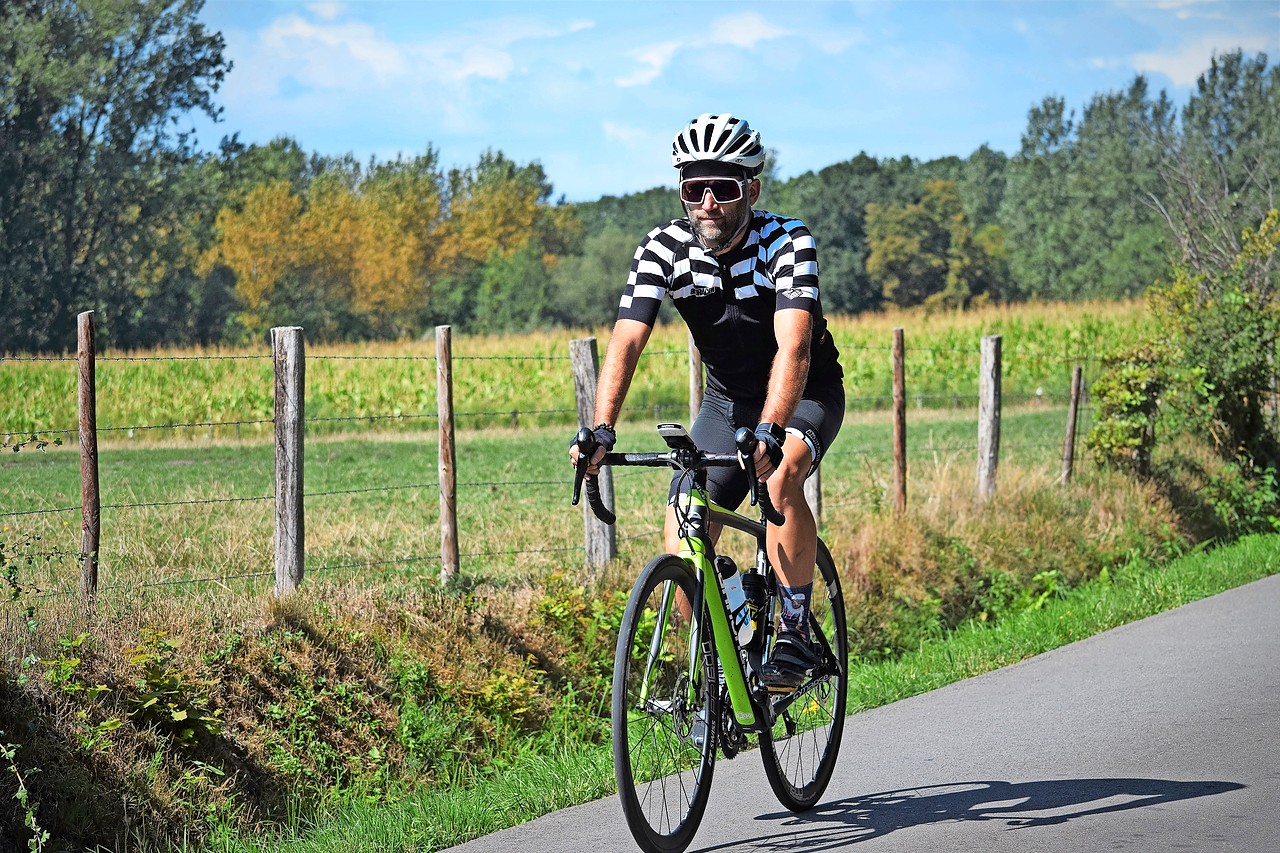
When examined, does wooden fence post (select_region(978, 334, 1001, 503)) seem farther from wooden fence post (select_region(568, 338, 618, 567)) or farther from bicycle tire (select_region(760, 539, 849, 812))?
bicycle tire (select_region(760, 539, 849, 812))

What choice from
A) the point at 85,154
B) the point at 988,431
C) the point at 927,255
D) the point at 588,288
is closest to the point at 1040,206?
the point at 927,255

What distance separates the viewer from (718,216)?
17.4ft

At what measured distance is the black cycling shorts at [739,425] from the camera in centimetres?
550

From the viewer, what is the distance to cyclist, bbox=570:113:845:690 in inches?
205

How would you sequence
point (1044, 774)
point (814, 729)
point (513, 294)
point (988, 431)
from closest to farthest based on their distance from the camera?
point (814, 729), point (1044, 774), point (988, 431), point (513, 294)

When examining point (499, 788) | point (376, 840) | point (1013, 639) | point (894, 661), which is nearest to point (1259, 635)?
point (1013, 639)

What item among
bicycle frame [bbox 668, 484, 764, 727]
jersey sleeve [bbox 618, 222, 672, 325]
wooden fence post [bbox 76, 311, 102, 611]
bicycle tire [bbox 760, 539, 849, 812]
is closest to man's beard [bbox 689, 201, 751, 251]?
jersey sleeve [bbox 618, 222, 672, 325]

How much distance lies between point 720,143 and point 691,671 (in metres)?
1.99

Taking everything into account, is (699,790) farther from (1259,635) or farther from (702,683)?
(1259,635)

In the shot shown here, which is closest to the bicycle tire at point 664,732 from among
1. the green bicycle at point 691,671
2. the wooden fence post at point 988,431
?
the green bicycle at point 691,671

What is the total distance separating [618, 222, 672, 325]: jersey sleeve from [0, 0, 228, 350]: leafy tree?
4728 centimetres

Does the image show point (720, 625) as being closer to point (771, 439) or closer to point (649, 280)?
point (771, 439)

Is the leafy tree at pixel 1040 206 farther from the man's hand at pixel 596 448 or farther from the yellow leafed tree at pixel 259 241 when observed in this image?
the man's hand at pixel 596 448

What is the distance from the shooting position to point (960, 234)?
83.4 meters
